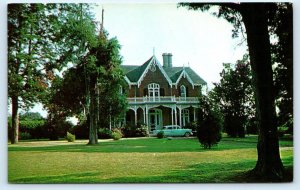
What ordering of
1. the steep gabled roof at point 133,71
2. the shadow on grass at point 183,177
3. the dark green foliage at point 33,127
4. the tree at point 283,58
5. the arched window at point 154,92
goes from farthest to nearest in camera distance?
the arched window at point 154,92, the steep gabled roof at point 133,71, the dark green foliage at point 33,127, the tree at point 283,58, the shadow on grass at point 183,177

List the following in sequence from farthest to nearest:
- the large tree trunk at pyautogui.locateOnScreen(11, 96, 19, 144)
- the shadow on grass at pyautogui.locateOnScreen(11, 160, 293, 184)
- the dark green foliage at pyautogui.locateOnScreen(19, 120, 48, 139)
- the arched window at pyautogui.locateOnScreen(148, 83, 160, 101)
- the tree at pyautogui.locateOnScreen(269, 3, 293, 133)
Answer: the arched window at pyautogui.locateOnScreen(148, 83, 160, 101) < the dark green foliage at pyautogui.locateOnScreen(19, 120, 48, 139) < the large tree trunk at pyautogui.locateOnScreen(11, 96, 19, 144) < the tree at pyautogui.locateOnScreen(269, 3, 293, 133) < the shadow on grass at pyautogui.locateOnScreen(11, 160, 293, 184)

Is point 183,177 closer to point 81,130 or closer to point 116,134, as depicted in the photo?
point 116,134

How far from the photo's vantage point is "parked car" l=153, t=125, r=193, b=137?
6605 millimetres

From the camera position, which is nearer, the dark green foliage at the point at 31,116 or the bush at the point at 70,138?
the dark green foliage at the point at 31,116

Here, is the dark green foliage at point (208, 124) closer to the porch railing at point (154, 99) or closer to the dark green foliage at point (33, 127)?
the porch railing at point (154, 99)

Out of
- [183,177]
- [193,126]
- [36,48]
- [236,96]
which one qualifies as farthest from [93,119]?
[236,96]

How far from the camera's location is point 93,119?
6691 millimetres

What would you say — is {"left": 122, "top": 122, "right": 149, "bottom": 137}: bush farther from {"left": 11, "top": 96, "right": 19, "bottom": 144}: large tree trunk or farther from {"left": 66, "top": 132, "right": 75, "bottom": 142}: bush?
{"left": 11, "top": 96, "right": 19, "bottom": 144}: large tree trunk

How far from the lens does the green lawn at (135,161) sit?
616cm

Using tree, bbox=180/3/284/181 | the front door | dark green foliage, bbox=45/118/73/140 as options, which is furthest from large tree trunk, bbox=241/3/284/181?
dark green foliage, bbox=45/118/73/140

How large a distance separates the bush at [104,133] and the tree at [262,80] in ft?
7.29

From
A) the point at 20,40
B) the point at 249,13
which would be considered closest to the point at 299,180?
the point at 249,13

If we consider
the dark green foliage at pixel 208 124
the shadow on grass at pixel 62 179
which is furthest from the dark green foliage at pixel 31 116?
the dark green foliage at pixel 208 124

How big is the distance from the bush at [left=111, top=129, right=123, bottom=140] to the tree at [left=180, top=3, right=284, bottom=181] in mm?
2067
